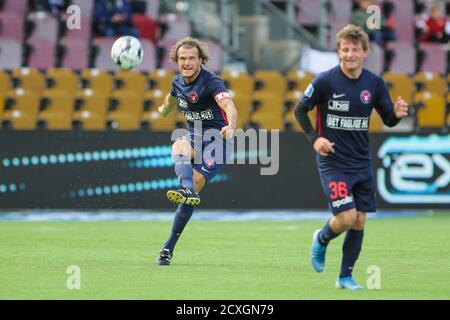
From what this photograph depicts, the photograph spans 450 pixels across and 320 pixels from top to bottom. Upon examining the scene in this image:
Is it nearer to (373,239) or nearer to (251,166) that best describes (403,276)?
(373,239)

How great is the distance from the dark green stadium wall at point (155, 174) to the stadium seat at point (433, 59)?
4.21 metres

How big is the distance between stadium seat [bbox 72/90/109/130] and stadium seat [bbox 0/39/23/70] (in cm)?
167

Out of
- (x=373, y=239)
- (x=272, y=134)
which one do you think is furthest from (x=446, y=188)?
(x=373, y=239)

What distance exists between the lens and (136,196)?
18.5 meters

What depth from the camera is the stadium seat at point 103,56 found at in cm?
2105

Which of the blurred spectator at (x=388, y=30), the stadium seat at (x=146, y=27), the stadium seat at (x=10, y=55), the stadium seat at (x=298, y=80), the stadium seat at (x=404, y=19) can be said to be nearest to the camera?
the stadium seat at (x=298, y=80)

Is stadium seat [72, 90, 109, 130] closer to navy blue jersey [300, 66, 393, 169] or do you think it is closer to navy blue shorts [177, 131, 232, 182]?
navy blue shorts [177, 131, 232, 182]

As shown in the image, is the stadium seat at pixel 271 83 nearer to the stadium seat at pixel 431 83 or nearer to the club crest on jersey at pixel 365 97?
the stadium seat at pixel 431 83

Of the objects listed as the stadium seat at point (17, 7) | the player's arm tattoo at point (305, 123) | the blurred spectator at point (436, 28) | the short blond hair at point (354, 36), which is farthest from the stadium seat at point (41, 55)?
the short blond hair at point (354, 36)

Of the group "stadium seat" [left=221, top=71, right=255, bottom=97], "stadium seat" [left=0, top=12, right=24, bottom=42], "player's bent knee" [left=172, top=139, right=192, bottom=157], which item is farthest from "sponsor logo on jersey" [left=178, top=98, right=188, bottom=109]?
"stadium seat" [left=0, top=12, right=24, bottom=42]

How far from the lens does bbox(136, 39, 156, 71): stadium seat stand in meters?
21.1

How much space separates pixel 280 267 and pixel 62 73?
9.71 meters

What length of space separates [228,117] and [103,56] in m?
10.1

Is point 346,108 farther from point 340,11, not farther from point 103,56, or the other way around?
point 340,11
